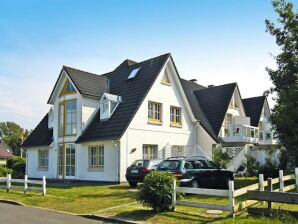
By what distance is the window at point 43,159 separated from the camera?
27.3 m

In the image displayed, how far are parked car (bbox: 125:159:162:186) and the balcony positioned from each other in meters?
13.4

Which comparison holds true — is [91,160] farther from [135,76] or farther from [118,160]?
[135,76]

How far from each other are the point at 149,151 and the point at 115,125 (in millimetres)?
3456

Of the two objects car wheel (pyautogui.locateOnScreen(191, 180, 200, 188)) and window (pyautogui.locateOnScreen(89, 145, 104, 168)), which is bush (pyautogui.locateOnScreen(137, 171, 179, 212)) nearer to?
car wheel (pyautogui.locateOnScreen(191, 180, 200, 188))

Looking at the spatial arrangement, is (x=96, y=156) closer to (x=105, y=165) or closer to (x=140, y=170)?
(x=105, y=165)

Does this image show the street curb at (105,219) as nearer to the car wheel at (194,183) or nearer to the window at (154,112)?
the car wheel at (194,183)

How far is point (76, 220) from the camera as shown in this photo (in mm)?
10820

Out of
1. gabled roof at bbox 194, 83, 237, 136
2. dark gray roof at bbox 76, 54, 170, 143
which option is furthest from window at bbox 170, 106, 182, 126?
gabled roof at bbox 194, 83, 237, 136

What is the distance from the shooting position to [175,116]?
2722cm

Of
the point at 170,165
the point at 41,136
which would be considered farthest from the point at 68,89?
the point at 170,165

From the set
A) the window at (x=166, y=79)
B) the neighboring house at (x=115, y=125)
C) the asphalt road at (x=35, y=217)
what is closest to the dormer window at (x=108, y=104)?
the neighboring house at (x=115, y=125)

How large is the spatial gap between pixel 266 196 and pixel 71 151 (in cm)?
1728

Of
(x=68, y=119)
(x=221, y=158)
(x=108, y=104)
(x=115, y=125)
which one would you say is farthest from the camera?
(x=68, y=119)

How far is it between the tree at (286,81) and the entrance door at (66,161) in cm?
1337
